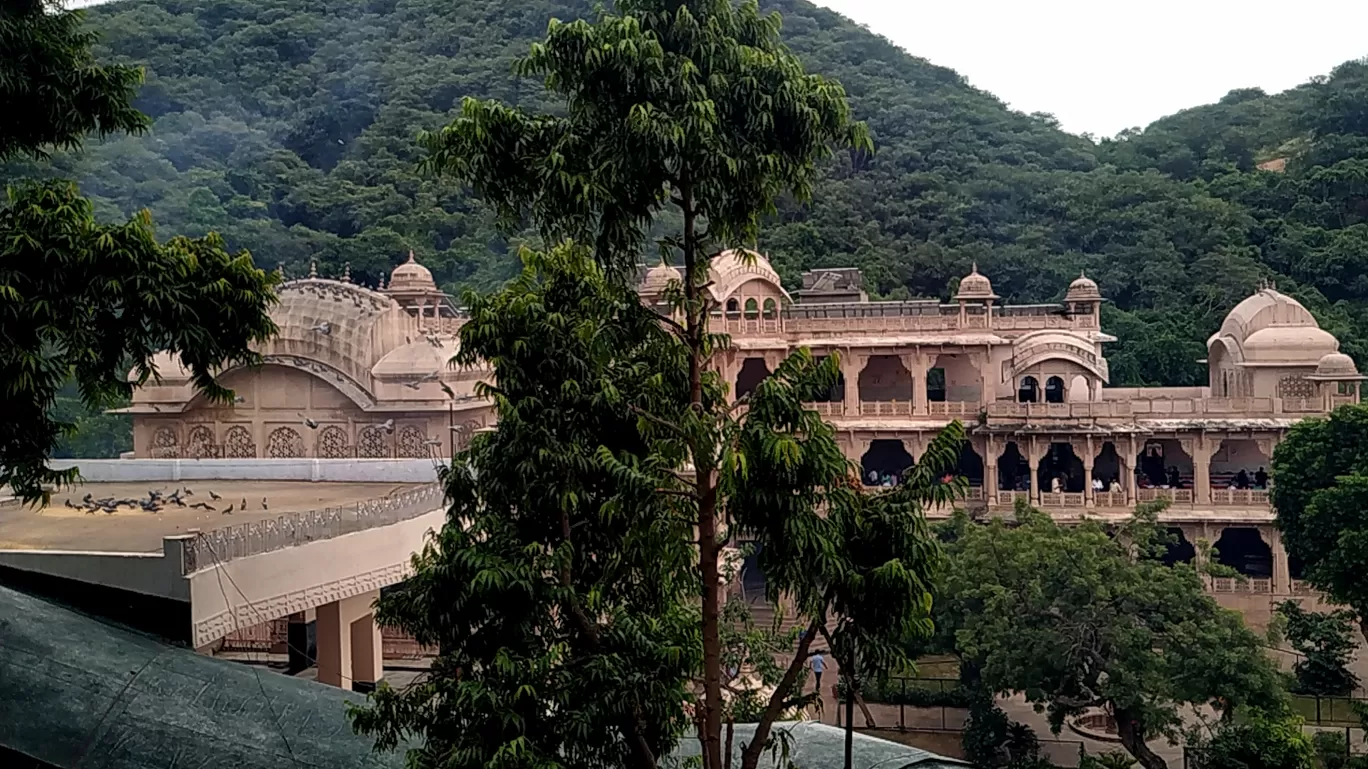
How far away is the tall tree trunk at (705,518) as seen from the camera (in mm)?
6430

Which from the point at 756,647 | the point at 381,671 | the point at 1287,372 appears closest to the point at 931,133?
the point at 1287,372

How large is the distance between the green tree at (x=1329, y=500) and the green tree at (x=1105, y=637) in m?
2.96

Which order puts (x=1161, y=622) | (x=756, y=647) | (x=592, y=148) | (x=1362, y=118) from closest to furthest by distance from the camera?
(x=592, y=148) < (x=756, y=647) < (x=1161, y=622) < (x=1362, y=118)

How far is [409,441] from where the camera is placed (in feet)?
75.3

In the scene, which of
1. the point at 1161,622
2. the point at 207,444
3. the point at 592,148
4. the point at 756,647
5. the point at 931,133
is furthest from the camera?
the point at 931,133

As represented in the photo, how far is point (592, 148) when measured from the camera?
21.4 feet

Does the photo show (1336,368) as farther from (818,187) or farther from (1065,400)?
(818,187)

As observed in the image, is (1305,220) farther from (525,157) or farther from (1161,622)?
(525,157)

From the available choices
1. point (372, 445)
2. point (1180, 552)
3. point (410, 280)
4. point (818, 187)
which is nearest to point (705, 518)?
point (372, 445)

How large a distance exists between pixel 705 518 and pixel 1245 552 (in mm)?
24999

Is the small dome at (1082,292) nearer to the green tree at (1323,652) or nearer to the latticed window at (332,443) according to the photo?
the green tree at (1323,652)

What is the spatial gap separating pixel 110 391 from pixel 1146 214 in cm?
4317

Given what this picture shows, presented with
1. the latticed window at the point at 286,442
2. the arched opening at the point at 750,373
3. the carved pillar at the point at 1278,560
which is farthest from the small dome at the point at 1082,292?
the latticed window at the point at 286,442

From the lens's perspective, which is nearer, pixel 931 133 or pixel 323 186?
pixel 323 186
